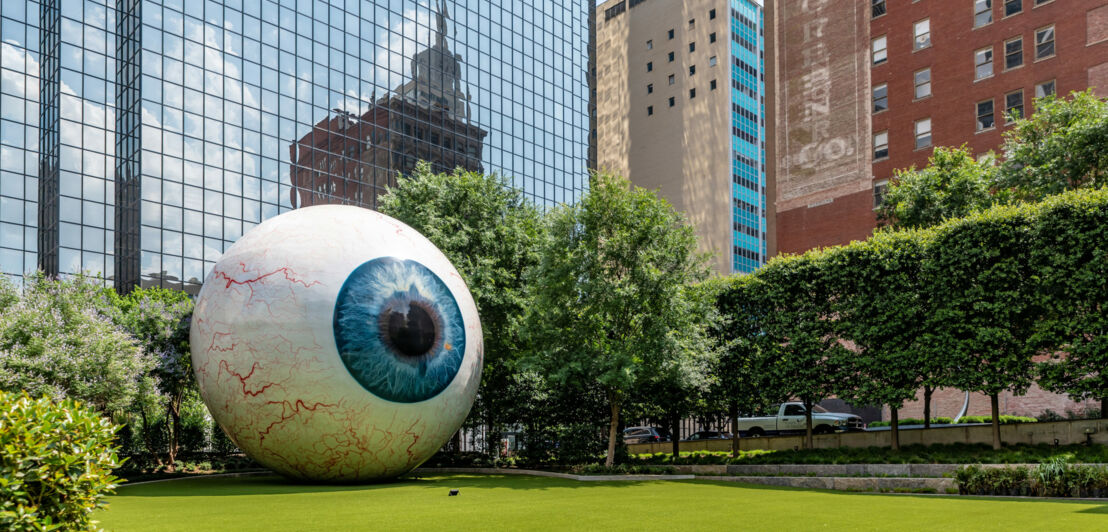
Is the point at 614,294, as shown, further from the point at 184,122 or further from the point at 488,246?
the point at 184,122

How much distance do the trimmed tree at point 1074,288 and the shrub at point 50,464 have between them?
74.2 ft

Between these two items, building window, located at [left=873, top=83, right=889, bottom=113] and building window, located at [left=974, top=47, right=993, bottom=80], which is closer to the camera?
building window, located at [left=974, top=47, right=993, bottom=80]

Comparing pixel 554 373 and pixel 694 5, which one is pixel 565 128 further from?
pixel 554 373

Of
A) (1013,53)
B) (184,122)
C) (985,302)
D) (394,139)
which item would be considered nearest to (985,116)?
(1013,53)

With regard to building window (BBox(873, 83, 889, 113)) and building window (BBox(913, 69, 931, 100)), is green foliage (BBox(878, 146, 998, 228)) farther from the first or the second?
building window (BBox(873, 83, 889, 113))

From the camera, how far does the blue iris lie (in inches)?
698

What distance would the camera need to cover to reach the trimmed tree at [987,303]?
22.2 m

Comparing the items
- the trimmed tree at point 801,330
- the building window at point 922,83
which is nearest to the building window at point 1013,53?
the building window at point 922,83

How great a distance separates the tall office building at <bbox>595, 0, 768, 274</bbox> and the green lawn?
91.3m

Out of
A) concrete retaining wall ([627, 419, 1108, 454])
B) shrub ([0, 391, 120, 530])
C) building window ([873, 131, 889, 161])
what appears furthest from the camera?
building window ([873, 131, 889, 161])

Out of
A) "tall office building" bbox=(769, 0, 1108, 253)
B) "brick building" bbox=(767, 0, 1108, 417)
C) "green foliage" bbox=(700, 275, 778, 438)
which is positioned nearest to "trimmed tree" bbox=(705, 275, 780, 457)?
"green foliage" bbox=(700, 275, 778, 438)

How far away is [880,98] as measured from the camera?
5272 cm

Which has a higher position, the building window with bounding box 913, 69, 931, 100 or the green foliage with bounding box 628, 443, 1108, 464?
the building window with bounding box 913, 69, 931, 100

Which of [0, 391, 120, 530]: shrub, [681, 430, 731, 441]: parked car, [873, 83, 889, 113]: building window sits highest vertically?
[873, 83, 889, 113]: building window
